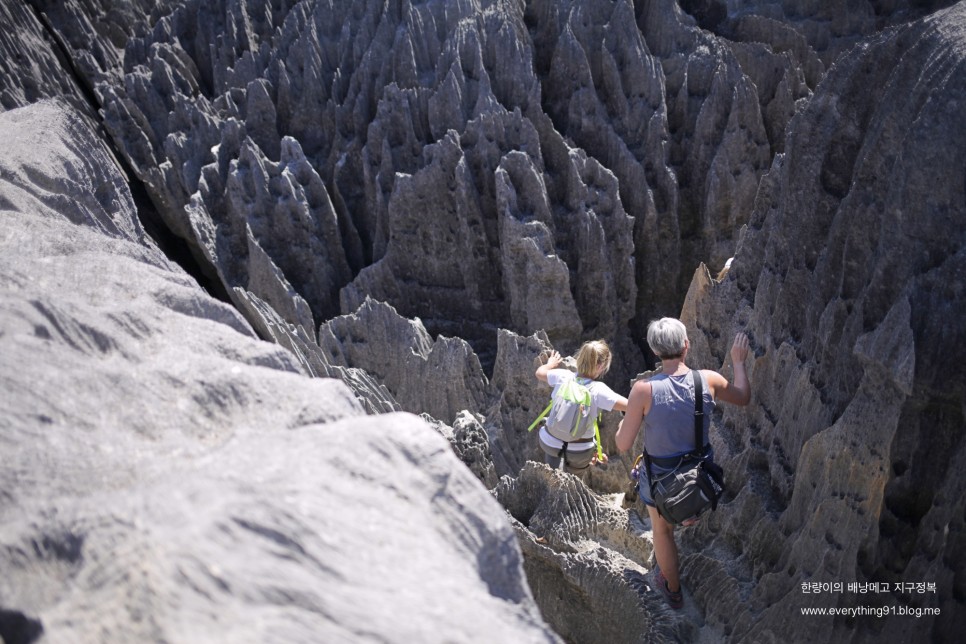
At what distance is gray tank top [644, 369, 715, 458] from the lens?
135 inches

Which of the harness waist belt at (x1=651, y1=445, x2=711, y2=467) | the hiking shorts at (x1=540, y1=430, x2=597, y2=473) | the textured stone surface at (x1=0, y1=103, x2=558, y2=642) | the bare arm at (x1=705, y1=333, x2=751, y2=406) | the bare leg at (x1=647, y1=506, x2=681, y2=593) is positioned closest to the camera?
the textured stone surface at (x1=0, y1=103, x2=558, y2=642)

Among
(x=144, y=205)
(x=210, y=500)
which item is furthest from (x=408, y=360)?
(x=144, y=205)

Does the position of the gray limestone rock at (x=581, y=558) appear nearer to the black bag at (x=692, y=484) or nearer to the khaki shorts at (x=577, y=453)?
the khaki shorts at (x=577, y=453)

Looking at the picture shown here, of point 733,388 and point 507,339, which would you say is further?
point 507,339

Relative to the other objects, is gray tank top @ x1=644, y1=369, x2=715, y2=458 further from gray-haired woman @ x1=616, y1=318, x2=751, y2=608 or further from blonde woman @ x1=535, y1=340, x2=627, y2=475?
blonde woman @ x1=535, y1=340, x2=627, y2=475

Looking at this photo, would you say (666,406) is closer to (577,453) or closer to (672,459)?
(672,459)

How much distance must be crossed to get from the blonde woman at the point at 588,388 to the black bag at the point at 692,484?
0.37 metres

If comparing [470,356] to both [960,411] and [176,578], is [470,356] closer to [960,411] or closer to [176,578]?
[960,411]

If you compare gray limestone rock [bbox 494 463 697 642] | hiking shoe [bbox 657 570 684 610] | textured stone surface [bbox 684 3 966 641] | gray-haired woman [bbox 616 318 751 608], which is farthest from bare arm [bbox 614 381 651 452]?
gray limestone rock [bbox 494 463 697 642]

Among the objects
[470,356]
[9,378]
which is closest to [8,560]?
[9,378]

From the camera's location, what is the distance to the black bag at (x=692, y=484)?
343 centimetres

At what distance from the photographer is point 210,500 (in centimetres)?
170

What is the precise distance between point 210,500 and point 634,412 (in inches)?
83.6

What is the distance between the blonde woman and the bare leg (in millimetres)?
560
